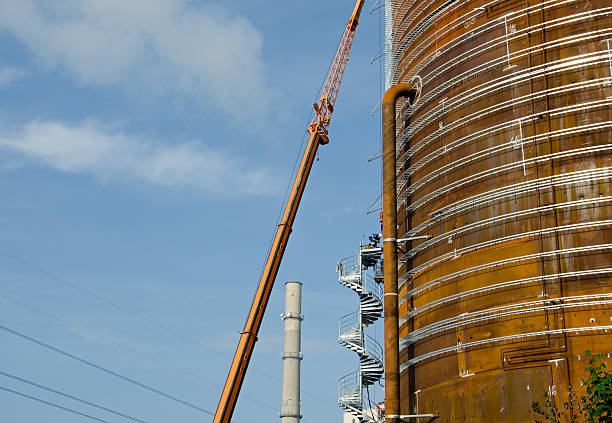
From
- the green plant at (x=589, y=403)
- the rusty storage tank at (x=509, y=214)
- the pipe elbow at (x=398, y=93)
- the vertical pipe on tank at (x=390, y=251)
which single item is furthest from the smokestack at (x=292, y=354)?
the green plant at (x=589, y=403)

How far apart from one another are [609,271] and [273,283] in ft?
59.4

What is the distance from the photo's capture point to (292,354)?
51.1 meters

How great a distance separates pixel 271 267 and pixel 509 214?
608 inches

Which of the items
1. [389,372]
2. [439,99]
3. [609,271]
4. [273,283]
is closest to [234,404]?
[273,283]

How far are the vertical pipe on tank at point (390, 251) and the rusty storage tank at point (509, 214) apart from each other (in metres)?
0.70

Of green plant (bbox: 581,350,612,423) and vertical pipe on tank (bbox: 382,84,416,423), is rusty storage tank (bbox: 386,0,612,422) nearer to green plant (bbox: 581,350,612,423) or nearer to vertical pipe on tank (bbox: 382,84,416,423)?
vertical pipe on tank (bbox: 382,84,416,423)

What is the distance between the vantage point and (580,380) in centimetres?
1836

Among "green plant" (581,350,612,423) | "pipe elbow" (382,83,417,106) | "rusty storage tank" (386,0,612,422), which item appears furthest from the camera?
"pipe elbow" (382,83,417,106)

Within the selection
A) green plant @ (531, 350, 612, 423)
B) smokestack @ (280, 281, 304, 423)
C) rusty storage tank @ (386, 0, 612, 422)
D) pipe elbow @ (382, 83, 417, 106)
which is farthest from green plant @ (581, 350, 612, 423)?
smokestack @ (280, 281, 304, 423)

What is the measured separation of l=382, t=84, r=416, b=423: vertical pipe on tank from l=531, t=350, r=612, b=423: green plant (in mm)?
4747

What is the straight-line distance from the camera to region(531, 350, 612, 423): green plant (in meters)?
16.1

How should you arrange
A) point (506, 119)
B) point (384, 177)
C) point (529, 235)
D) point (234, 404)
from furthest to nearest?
point (234, 404) → point (384, 177) → point (506, 119) → point (529, 235)

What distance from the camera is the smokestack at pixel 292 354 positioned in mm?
49656

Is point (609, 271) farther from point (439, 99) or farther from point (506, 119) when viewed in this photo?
point (439, 99)
